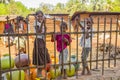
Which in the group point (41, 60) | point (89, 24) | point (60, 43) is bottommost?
point (41, 60)

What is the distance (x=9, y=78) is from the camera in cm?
465

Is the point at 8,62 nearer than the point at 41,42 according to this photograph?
Yes

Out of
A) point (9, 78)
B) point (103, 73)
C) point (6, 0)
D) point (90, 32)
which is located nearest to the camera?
point (9, 78)

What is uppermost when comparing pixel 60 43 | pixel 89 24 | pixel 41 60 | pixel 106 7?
pixel 106 7

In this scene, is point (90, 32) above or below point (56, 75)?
above

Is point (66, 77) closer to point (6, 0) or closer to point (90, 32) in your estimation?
point (90, 32)

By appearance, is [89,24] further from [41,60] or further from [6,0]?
[6,0]

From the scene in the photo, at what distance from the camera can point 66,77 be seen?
529cm

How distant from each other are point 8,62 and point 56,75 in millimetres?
1076

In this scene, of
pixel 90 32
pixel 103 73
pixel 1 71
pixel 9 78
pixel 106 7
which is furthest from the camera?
pixel 106 7

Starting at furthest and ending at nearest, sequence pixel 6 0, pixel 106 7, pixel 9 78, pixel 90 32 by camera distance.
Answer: pixel 6 0 < pixel 106 7 < pixel 90 32 < pixel 9 78

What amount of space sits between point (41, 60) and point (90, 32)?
1.13 metres

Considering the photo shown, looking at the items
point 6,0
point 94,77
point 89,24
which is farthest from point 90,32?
point 6,0

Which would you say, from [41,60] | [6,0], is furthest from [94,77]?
[6,0]
